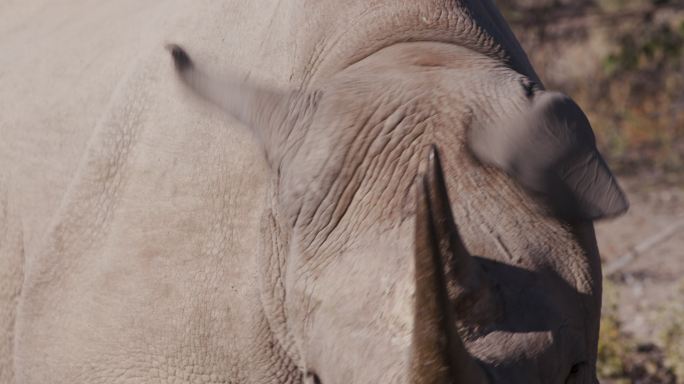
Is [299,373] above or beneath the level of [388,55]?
beneath

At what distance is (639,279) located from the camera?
720cm

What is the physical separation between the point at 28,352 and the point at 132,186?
0.57 meters

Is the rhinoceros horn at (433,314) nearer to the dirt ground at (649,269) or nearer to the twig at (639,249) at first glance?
the dirt ground at (649,269)

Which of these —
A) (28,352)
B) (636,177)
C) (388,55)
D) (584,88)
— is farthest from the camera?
(584,88)

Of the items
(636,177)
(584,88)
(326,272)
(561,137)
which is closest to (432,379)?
(326,272)

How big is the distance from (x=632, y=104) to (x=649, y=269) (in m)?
3.42

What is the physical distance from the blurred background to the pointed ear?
4299mm

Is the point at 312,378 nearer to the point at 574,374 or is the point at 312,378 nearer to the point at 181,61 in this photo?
the point at 574,374

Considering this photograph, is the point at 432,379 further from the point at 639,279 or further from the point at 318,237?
the point at 639,279

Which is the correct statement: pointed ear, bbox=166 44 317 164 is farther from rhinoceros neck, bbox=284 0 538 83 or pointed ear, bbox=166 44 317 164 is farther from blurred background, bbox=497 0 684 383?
blurred background, bbox=497 0 684 383

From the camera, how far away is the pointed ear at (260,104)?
251 cm

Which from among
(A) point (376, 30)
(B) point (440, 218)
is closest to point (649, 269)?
(A) point (376, 30)

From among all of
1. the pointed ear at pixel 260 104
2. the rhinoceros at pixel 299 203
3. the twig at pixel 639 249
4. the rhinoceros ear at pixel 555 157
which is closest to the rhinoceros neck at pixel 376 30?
the rhinoceros at pixel 299 203

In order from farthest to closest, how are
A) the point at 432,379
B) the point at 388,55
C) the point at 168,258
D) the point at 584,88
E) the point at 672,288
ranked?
1. the point at 584,88
2. the point at 672,288
3. the point at 168,258
4. the point at 388,55
5. the point at 432,379
